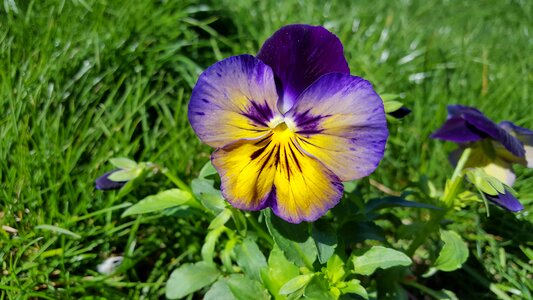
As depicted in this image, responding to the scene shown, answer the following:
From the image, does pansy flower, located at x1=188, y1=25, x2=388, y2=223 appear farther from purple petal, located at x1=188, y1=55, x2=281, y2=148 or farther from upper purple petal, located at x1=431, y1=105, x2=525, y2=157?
upper purple petal, located at x1=431, y1=105, x2=525, y2=157

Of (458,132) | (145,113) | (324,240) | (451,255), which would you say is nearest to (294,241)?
(324,240)

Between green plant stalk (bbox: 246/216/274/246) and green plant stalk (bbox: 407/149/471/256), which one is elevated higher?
green plant stalk (bbox: 246/216/274/246)

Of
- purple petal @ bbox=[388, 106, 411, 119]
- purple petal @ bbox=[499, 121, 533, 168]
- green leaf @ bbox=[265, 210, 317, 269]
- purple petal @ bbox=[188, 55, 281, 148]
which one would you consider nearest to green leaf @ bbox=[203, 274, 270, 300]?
green leaf @ bbox=[265, 210, 317, 269]

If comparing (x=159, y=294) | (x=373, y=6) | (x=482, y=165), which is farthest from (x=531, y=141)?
(x=373, y=6)

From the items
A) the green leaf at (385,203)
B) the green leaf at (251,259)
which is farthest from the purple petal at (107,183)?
the green leaf at (385,203)

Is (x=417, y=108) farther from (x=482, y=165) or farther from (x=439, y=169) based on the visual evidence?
(x=482, y=165)
